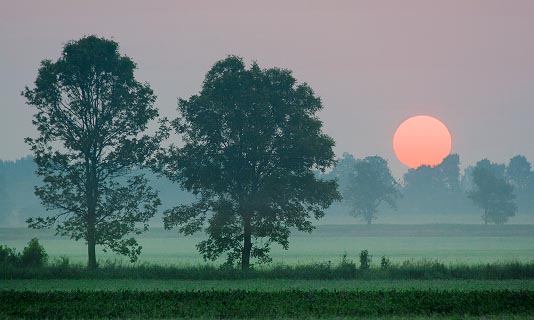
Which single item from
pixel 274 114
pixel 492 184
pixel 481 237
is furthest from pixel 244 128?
pixel 492 184

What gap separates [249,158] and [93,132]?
37.7ft

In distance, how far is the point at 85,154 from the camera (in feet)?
186

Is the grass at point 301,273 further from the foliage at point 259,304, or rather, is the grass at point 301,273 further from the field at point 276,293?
the foliage at point 259,304

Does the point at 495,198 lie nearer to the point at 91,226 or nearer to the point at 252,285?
the point at 91,226

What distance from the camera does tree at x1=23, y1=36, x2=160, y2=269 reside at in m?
56.0

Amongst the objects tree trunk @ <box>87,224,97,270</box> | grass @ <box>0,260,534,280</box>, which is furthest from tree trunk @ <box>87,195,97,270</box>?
grass @ <box>0,260,534,280</box>

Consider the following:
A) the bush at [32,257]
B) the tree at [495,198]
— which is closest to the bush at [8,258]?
the bush at [32,257]

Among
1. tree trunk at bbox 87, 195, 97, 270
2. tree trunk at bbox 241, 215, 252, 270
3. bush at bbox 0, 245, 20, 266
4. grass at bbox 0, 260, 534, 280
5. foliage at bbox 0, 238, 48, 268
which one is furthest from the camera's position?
tree trunk at bbox 241, 215, 252, 270

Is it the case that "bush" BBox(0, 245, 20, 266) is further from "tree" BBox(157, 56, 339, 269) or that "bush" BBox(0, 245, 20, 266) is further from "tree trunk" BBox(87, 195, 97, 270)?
"tree" BBox(157, 56, 339, 269)

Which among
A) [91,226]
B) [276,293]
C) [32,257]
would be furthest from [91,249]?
[276,293]

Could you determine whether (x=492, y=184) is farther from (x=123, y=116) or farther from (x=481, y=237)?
(x=123, y=116)

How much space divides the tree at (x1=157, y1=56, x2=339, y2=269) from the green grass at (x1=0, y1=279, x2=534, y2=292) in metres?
9.21

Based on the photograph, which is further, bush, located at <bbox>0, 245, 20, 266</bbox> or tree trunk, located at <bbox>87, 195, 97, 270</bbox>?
tree trunk, located at <bbox>87, 195, 97, 270</bbox>

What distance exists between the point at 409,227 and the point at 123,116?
4789 inches
